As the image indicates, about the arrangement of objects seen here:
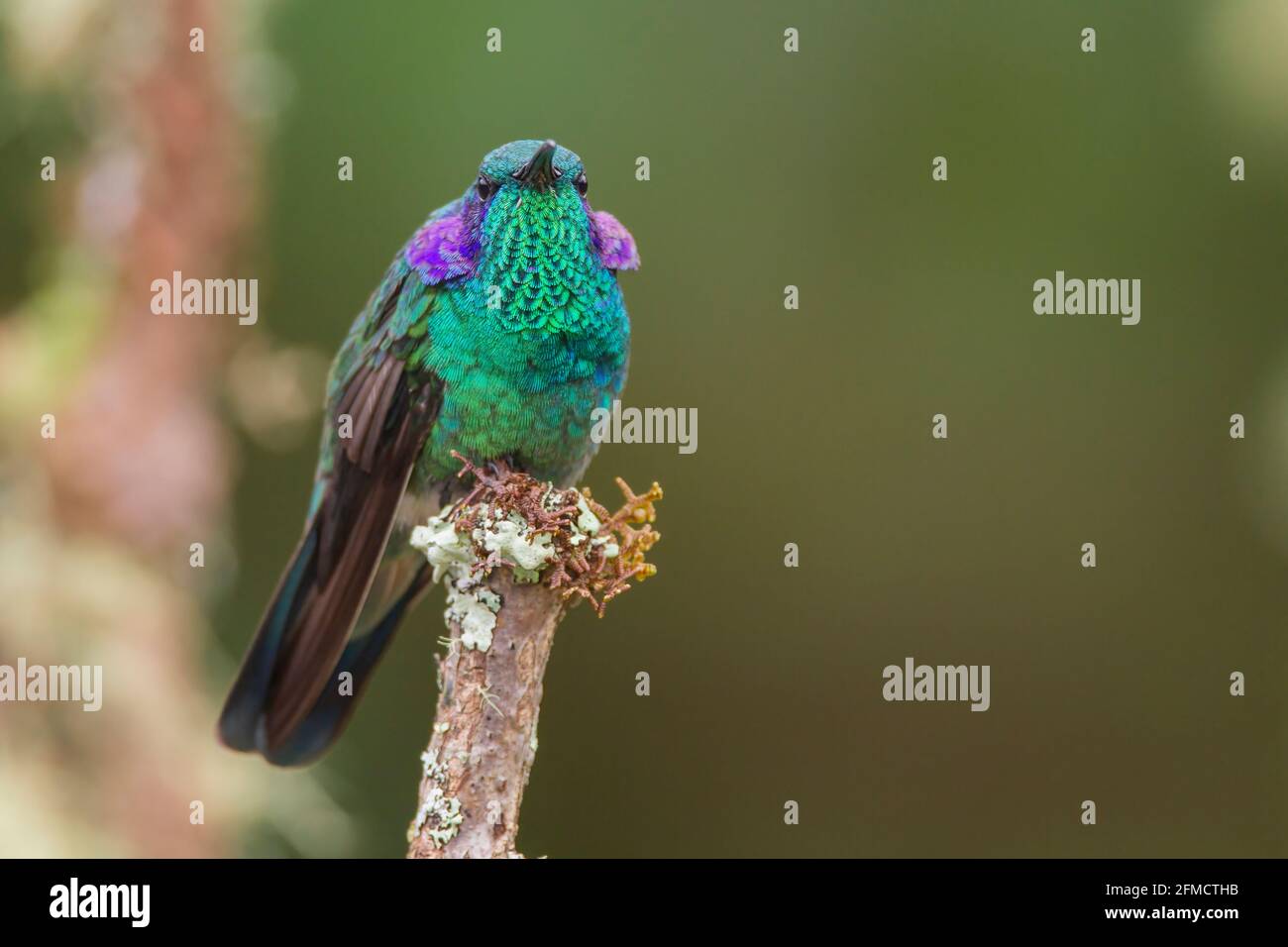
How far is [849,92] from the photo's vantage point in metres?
4.64

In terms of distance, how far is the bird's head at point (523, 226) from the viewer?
2.73 metres

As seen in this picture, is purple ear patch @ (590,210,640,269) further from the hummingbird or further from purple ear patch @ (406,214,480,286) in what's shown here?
purple ear patch @ (406,214,480,286)

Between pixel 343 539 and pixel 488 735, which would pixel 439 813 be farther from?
pixel 343 539

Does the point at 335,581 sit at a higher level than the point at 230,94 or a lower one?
lower

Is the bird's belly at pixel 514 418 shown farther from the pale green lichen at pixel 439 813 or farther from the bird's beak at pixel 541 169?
the pale green lichen at pixel 439 813

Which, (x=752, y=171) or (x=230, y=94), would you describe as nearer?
(x=230, y=94)

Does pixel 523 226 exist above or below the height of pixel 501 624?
above

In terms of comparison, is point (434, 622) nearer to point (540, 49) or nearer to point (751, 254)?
point (751, 254)

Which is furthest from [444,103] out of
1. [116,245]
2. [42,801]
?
[42,801]

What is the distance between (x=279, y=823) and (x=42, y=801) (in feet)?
2.51

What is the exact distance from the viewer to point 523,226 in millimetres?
2727

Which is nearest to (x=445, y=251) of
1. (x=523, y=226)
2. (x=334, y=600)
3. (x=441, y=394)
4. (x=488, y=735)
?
(x=523, y=226)

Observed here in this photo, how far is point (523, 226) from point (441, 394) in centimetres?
41

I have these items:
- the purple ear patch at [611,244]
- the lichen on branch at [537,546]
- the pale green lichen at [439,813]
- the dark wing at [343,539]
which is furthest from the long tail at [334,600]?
the pale green lichen at [439,813]
